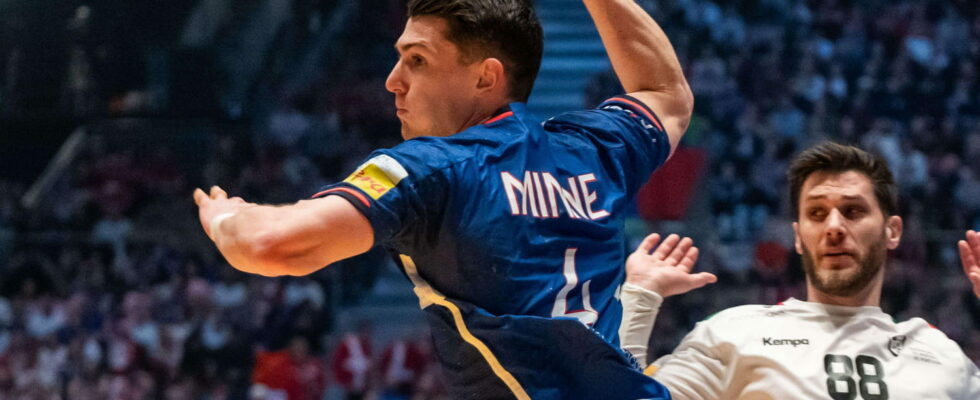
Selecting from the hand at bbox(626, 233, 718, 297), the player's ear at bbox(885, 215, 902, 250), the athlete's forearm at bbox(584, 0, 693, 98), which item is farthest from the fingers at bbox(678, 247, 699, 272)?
the player's ear at bbox(885, 215, 902, 250)

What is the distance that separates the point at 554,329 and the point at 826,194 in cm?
184

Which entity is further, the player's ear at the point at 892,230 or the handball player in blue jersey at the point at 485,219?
the player's ear at the point at 892,230

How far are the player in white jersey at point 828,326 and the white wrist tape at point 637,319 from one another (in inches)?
1.7

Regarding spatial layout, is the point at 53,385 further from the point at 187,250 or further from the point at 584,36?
the point at 584,36

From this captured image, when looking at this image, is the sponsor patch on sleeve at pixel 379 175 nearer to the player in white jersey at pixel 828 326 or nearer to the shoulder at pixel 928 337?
the player in white jersey at pixel 828 326

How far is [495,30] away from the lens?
254 centimetres

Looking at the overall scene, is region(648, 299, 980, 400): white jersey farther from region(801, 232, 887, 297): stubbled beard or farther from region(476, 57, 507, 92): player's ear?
region(476, 57, 507, 92): player's ear

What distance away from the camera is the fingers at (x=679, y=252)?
141 inches

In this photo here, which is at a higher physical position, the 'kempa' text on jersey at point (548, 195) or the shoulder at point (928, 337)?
the 'kempa' text on jersey at point (548, 195)

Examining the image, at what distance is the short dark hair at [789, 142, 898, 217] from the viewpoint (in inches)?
153

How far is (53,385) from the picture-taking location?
11.5m

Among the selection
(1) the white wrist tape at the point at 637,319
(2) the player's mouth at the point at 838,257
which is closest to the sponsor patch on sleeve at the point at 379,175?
(1) the white wrist tape at the point at 637,319

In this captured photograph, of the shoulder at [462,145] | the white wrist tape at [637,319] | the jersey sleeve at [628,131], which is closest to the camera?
the shoulder at [462,145]

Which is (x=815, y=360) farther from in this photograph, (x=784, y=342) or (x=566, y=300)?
(x=566, y=300)
